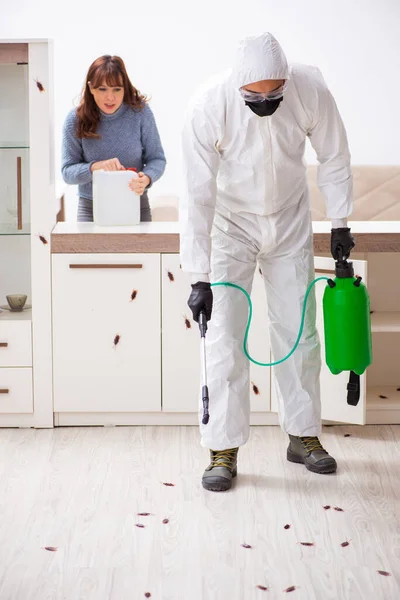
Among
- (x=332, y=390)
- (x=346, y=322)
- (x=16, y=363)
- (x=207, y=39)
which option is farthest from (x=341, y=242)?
(x=207, y=39)

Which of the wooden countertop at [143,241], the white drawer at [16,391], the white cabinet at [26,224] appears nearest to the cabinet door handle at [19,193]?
the white cabinet at [26,224]

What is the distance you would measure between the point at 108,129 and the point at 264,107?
1.27 m

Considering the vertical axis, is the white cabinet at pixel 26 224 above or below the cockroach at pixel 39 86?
below

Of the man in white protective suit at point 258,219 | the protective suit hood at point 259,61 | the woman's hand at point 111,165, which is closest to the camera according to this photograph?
the protective suit hood at point 259,61

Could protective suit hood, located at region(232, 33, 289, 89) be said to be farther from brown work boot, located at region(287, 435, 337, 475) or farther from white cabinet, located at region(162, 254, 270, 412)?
brown work boot, located at region(287, 435, 337, 475)

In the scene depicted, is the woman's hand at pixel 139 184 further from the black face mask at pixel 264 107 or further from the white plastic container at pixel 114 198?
the black face mask at pixel 264 107

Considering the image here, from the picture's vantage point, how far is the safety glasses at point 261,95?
2615mm

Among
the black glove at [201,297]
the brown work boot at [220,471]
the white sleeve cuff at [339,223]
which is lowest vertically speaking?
the brown work boot at [220,471]

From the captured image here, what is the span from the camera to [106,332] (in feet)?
11.3

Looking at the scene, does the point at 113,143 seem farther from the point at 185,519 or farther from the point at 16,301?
the point at 185,519

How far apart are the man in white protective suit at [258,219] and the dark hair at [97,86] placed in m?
1.01

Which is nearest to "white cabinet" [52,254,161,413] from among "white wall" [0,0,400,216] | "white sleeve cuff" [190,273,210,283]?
"white sleeve cuff" [190,273,210,283]

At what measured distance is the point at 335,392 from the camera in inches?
129

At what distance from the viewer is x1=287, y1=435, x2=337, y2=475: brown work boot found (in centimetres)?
303
